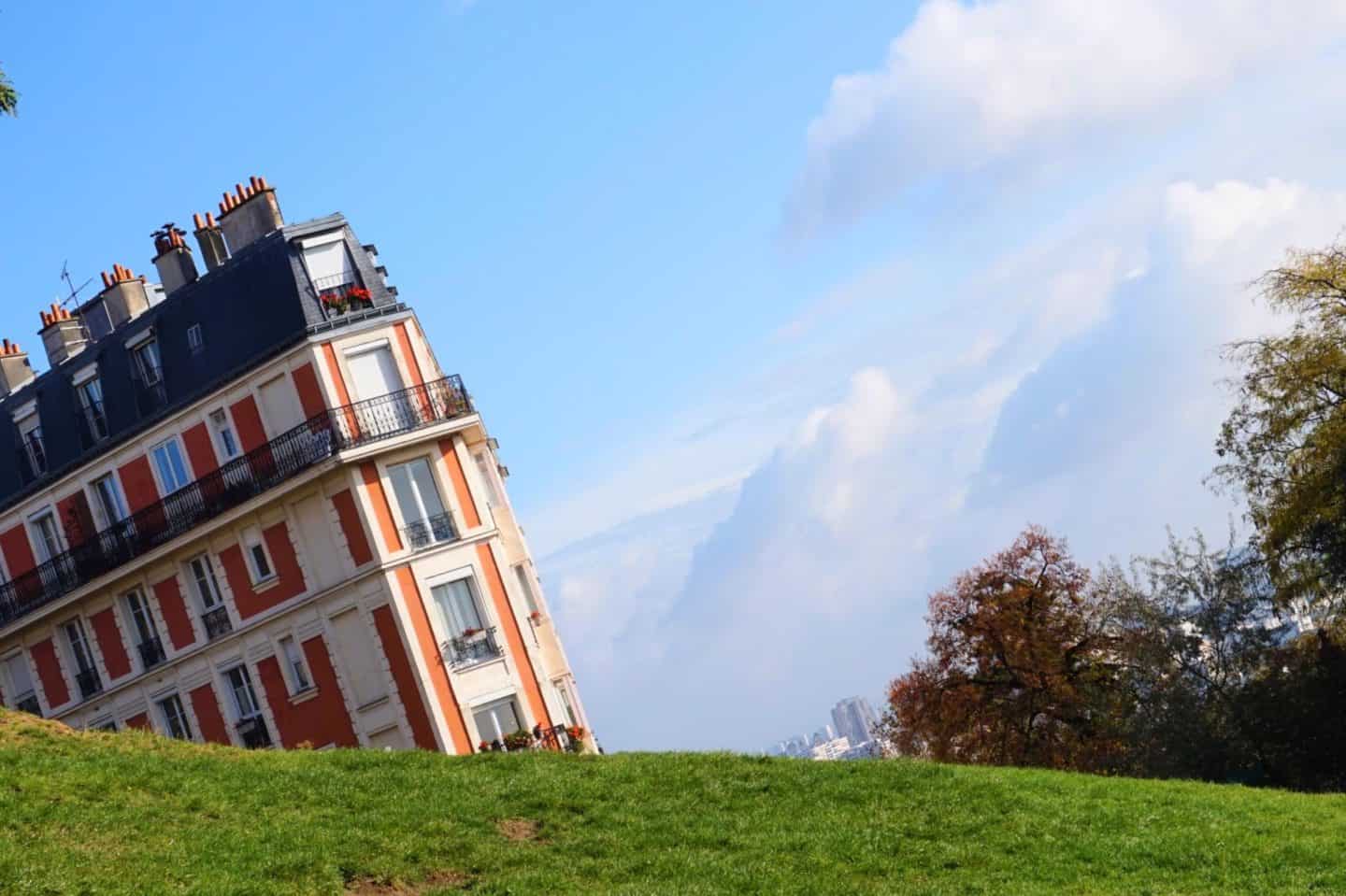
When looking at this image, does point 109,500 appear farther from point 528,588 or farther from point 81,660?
point 528,588

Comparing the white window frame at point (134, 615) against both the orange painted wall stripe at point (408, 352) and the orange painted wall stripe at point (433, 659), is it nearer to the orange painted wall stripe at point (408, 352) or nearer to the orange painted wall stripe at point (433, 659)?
the orange painted wall stripe at point (433, 659)

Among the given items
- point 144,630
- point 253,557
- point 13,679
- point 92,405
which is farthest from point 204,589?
point 13,679

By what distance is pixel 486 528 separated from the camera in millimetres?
47844

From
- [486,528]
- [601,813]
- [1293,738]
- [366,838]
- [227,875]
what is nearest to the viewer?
[227,875]

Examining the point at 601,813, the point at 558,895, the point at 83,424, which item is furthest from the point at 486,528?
the point at 558,895

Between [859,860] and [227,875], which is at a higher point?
[227,875]

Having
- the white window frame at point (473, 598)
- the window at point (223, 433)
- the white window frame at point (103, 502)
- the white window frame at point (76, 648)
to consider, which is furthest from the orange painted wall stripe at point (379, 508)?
the white window frame at point (76, 648)

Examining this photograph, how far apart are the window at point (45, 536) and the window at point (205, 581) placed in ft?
21.4

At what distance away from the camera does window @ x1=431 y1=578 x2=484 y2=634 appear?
155 ft

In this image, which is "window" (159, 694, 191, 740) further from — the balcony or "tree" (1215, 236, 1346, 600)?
"tree" (1215, 236, 1346, 600)

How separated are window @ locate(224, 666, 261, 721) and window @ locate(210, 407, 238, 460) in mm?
6839

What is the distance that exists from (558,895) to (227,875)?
3.86m

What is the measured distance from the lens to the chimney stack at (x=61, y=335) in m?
56.7

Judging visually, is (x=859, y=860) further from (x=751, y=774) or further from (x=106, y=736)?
(x=106, y=736)
